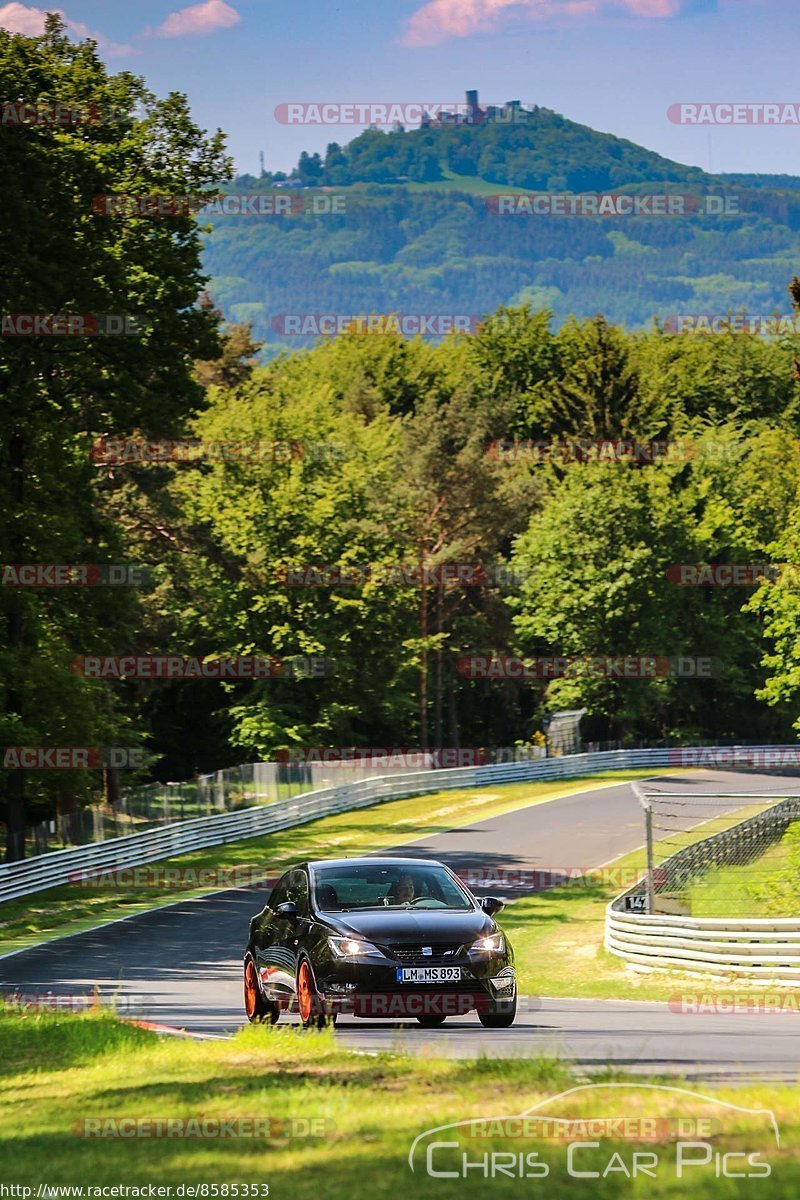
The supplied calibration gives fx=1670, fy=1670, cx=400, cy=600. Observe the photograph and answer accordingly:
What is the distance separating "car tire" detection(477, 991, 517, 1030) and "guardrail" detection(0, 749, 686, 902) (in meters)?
21.1

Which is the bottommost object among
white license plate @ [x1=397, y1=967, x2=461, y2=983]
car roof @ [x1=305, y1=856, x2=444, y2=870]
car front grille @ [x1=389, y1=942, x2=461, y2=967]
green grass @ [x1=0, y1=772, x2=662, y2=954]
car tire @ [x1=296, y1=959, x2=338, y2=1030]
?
green grass @ [x1=0, y1=772, x2=662, y2=954]

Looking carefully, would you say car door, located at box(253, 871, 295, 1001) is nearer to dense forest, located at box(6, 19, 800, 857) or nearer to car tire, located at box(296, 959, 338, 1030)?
car tire, located at box(296, 959, 338, 1030)

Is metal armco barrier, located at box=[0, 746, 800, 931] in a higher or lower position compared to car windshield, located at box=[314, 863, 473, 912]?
lower

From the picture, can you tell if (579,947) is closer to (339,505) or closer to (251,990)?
(251,990)

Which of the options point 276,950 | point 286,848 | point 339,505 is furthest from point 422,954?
point 339,505

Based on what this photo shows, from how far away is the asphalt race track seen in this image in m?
12.5

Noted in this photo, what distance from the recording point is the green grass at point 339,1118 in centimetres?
691

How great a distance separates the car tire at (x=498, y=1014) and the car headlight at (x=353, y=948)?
1242 mm

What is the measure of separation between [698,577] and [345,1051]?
70.6 m

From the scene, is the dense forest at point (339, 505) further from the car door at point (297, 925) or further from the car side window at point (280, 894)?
the car door at point (297, 925)

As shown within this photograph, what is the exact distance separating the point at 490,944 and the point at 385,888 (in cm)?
130

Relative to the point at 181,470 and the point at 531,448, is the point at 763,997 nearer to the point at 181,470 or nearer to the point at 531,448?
the point at 181,470

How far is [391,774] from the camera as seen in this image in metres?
58.1

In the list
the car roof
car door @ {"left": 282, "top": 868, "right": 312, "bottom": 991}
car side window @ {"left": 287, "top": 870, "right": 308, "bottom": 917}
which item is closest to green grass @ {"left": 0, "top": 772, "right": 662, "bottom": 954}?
→ car side window @ {"left": 287, "top": 870, "right": 308, "bottom": 917}
